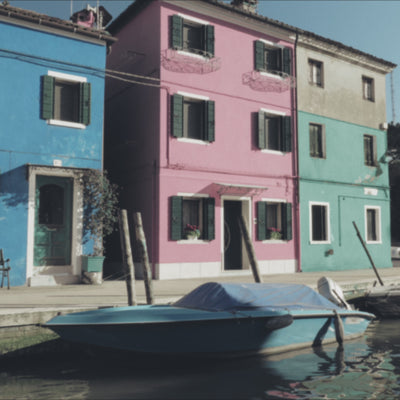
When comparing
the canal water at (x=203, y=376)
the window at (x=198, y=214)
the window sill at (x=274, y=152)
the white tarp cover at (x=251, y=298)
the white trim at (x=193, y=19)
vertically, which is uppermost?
the white trim at (x=193, y=19)

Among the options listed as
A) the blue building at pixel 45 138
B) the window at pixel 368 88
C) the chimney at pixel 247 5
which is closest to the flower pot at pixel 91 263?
the blue building at pixel 45 138

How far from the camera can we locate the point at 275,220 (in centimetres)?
1727

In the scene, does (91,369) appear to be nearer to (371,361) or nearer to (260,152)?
(371,361)

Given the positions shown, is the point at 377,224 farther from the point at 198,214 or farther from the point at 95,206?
the point at 95,206

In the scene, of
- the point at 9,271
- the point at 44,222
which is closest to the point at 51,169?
the point at 44,222

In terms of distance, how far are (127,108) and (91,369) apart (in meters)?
11.0

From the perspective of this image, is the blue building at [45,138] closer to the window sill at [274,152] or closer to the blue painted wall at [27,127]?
the blue painted wall at [27,127]

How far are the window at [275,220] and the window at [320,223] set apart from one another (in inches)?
60.2

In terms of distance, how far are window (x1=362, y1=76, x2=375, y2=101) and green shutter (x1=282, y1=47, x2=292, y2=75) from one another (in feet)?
14.7

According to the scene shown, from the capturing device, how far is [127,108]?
54.7 ft

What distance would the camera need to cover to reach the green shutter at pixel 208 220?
49.9 ft

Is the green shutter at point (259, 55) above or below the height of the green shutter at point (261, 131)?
above

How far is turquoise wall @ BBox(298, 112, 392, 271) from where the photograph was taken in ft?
58.9

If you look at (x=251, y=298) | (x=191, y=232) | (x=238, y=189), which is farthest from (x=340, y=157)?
(x=251, y=298)
